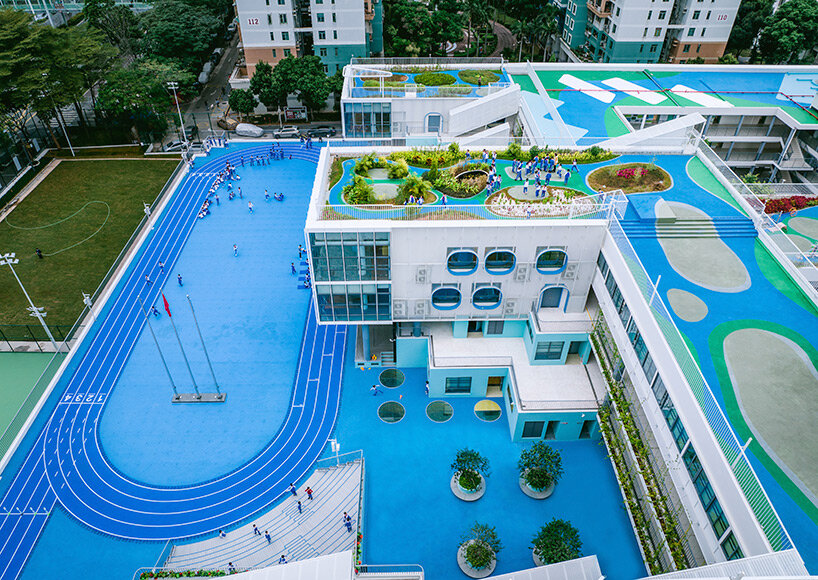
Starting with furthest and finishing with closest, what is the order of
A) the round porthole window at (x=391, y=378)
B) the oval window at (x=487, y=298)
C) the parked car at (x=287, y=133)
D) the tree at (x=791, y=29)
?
the parked car at (x=287, y=133), the tree at (x=791, y=29), the round porthole window at (x=391, y=378), the oval window at (x=487, y=298)

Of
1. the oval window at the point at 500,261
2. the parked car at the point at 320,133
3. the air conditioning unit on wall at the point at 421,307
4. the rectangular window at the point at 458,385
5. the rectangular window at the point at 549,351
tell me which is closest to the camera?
the oval window at the point at 500,261

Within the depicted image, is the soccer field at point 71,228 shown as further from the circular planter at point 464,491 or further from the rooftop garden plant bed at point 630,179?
the rooftop garden plant bed at point 630,179

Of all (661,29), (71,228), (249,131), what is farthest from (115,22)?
(661,29)

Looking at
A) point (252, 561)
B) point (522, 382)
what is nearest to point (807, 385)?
point (522, 382)

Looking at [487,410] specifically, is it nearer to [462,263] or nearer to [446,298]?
[446,298]

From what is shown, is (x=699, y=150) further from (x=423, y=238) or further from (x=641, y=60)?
(x=641, y=60)

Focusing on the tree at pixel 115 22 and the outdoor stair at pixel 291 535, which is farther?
the tree at pixel 115 22

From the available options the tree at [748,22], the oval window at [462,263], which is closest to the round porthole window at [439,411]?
the oval window at [462,263]
